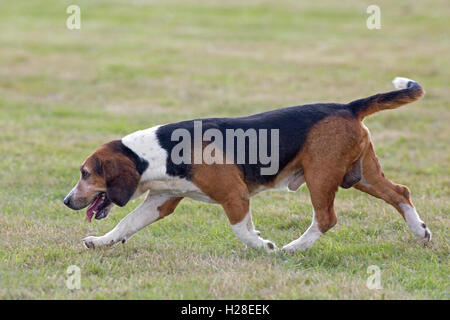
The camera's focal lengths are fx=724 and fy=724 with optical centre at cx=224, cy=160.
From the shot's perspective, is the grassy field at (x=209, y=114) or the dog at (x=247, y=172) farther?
the dog at (x=247, y=172)

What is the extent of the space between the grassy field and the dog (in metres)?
0.30

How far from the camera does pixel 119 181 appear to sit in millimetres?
5938

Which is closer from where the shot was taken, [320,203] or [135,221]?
[320,203]

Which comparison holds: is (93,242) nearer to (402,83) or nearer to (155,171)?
(155,171)

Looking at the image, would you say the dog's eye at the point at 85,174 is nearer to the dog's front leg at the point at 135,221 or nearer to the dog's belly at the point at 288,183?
the dog's front leg at the point at 135,221

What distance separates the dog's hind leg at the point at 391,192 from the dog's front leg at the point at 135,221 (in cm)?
177

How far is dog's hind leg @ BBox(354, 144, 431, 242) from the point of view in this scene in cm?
650

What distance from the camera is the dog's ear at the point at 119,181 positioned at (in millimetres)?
5930

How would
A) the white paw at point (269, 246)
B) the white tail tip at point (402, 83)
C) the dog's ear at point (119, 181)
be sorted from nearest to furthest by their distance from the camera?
the dog's ear at point (119, 181)
the white paw at point (269, 246)
the white tail tip at point (402, 83)

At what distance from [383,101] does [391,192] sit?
827mm

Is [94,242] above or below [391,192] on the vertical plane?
below

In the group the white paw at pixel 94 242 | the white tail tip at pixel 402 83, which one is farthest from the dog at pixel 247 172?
the white tail tip at pixel 402 83

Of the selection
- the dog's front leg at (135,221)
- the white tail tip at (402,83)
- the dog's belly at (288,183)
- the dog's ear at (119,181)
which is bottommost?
the dog's front leg at (135,221)

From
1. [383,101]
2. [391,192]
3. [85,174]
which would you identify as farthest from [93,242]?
[383,101]
